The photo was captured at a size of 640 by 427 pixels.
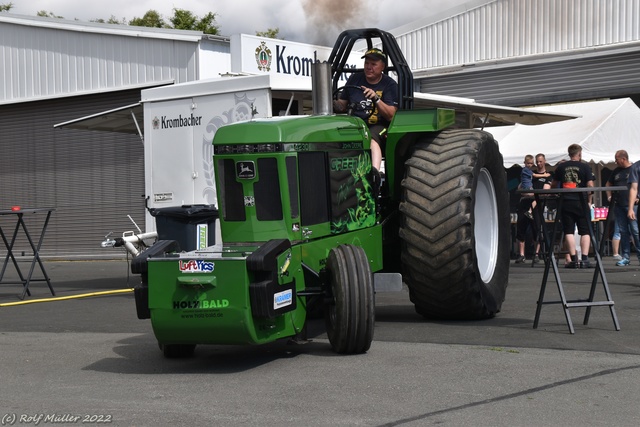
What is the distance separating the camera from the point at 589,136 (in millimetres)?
21438

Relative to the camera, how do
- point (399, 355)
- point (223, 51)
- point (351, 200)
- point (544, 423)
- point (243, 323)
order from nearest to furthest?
point (544, 423)
point (243, 323)
point (399, 355)
point (351, 200)
point (223, 51)

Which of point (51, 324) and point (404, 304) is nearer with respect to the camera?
point (51, 324)

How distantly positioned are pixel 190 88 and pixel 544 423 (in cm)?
928

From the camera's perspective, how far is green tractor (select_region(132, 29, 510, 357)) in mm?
7367

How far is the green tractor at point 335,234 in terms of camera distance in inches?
290

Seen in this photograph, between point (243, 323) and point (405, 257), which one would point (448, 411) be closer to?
point (243, 323)

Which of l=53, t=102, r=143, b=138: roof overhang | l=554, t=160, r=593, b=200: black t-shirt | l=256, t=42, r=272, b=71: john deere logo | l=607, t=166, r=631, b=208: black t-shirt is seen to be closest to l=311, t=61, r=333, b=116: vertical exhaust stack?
l=53, t=102, r=143, b=138: roof overhang

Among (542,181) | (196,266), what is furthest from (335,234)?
(542,181)

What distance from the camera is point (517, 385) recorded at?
662 centimetres

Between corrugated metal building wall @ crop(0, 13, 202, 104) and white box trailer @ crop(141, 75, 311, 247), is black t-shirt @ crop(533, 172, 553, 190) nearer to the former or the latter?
white box trailer @ crop(141, 75, 311, 247)

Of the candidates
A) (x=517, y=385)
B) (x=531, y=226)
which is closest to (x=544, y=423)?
(x=517, y=385)

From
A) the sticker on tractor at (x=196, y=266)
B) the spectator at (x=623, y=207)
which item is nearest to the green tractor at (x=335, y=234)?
the sticker on tractor at (x=196, y=266)

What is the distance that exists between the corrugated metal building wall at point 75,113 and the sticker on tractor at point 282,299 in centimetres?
1608

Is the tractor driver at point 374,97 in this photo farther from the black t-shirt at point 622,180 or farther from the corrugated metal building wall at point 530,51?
the corrugated metal building wall at point 530,51
